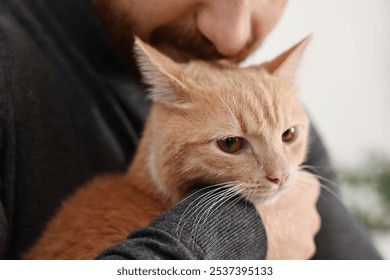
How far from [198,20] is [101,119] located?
443mm

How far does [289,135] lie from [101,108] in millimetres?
631

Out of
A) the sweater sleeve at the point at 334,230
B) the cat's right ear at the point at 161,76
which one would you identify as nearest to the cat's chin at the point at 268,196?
the cat's right ear at the point at 161,76

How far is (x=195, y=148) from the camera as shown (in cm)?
99

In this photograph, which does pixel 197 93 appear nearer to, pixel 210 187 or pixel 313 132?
pixel 210 187

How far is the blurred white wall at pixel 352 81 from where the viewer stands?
2049 mm

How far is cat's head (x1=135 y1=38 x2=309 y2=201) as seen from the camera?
97cm

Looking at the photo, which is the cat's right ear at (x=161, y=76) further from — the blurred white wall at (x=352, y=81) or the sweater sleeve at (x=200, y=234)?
the blurred white wall at (x=352, y=81)

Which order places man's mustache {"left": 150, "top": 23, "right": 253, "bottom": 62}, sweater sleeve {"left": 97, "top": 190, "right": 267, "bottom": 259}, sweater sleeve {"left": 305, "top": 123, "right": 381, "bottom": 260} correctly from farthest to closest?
sweater sleeve {"left": 305, "top": 123, "right": 381, "bottom": 260}, man's mustache {"left": 150, "top": 23, "right": 253, "bottom": 62}, sweater sleeve {"left": 97, "top": 190, "right": 267, "bottom": 259}

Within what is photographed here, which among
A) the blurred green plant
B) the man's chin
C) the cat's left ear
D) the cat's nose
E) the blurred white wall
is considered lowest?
the blurred green plant

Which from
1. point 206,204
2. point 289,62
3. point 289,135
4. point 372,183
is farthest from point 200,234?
point 372,183

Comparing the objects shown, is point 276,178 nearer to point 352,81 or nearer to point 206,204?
point 206,204

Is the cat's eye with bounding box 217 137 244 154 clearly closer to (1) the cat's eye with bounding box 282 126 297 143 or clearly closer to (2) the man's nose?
(1) the cat's eye with bounding box 282 126 297 143

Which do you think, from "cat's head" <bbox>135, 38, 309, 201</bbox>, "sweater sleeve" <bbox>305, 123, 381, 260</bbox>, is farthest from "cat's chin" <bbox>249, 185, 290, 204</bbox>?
"sweater sleeve" <bbox>305, 123, 381, 260</bbox>

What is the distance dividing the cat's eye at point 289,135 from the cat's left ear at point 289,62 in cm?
15
